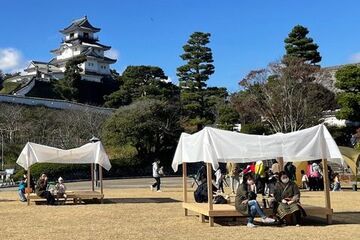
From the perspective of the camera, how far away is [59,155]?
1788 centimetres

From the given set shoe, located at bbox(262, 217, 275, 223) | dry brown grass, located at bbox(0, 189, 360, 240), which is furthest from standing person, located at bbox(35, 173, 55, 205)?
shoe, located at bbox(262, 217, 275, 223)

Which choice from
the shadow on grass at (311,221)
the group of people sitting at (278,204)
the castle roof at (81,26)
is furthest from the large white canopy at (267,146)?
the castle roof at (81,26)

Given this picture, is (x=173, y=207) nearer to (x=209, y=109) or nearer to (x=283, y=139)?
(x=283, y=139)

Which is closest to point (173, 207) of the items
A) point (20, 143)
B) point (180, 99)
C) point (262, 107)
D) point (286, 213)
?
point (286, 213)

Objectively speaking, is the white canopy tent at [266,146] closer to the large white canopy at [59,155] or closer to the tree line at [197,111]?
the large white canopy at [59,155]

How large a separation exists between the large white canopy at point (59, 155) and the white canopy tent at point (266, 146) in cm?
714

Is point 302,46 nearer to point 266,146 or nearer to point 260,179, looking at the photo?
point 260,179

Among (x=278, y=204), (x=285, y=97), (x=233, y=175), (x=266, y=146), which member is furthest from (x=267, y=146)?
(x=285, y=97)

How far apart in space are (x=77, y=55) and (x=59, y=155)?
64733 mm

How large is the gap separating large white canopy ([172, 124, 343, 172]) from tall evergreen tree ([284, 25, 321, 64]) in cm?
3963

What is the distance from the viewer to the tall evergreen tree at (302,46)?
4972 centimetres

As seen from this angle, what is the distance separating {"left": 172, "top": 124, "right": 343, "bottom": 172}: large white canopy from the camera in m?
11.0

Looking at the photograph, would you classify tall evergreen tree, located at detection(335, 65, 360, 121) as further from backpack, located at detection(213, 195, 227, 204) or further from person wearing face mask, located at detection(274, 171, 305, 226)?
person wearing face mask, located at detection(274, 171, 305, 226)

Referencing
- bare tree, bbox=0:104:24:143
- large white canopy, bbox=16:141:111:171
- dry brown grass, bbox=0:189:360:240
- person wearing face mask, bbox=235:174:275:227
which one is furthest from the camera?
bare tree, bbox=0:104:24:143
